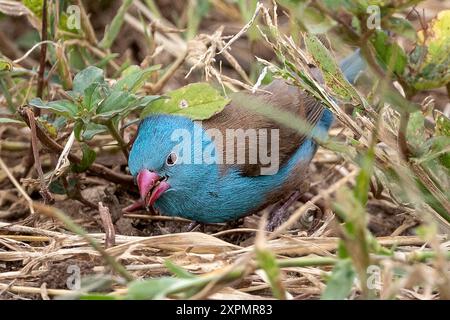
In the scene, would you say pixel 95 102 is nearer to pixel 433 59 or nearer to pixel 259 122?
pixel 259 122

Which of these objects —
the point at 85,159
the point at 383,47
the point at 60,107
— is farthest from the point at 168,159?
the point at 383,47

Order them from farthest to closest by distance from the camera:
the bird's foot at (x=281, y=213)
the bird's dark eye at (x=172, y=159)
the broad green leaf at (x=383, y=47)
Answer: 1. the bird's foot at (x=281, y=213)
2. the bird's dark eye at (x=172, y=159)
3. the broad green leaf at (x=383, y=47)

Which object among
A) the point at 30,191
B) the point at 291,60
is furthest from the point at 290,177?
the point at 30,191

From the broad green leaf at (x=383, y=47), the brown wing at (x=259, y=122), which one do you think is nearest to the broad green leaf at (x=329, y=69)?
the broad green leaf at (x=383, y=47)

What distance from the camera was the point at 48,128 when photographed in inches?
151

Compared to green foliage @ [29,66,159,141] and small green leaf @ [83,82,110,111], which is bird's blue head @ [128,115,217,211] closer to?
green foliage @ [29,66,159,141]

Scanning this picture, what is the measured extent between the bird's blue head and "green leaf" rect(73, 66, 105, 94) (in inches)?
13.2

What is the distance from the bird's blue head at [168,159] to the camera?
3.91 m

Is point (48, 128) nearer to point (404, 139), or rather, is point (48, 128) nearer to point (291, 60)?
point (291, 60)

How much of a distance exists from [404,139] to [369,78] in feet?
3.99

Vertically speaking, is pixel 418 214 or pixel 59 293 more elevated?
pixel 418 214

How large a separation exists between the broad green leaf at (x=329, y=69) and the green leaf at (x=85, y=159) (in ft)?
3.80

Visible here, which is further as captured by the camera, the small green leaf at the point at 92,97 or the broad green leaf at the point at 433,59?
the small green leaf at the point at 92,97

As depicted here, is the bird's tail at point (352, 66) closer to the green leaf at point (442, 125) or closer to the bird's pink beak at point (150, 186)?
the green leaf at point (442, 125)
